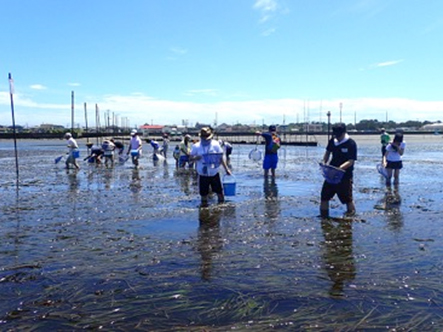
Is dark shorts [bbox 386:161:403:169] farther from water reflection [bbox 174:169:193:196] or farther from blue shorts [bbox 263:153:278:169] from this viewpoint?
water reflection [bbox 174:169:193:196]

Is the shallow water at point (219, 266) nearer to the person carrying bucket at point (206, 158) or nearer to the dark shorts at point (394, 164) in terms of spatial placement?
the person carrying bucket at point (206, 158)

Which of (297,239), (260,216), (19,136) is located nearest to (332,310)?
(297,239)

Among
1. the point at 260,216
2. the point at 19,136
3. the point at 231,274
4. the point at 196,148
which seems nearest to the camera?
the point at 231,274

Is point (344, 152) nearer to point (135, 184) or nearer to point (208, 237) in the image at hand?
point (208, 237)

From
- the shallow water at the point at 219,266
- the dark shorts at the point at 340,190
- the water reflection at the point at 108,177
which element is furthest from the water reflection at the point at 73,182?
the dark shorts at the point at 340,190

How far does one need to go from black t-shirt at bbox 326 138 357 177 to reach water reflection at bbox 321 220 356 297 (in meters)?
1.09

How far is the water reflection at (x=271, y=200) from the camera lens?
8695 mm

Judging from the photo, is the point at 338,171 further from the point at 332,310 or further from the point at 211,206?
the point at 332,310

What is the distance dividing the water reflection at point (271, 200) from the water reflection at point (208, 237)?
99cm

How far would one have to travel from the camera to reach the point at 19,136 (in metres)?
104

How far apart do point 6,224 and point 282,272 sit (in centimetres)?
520

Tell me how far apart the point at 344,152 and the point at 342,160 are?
0.51 feet

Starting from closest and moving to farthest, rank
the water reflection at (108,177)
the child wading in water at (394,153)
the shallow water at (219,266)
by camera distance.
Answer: the shallow water at (219,266) < the child wading in water at (394,153) < the water reflection at (108,177)

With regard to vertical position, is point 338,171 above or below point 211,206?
above
